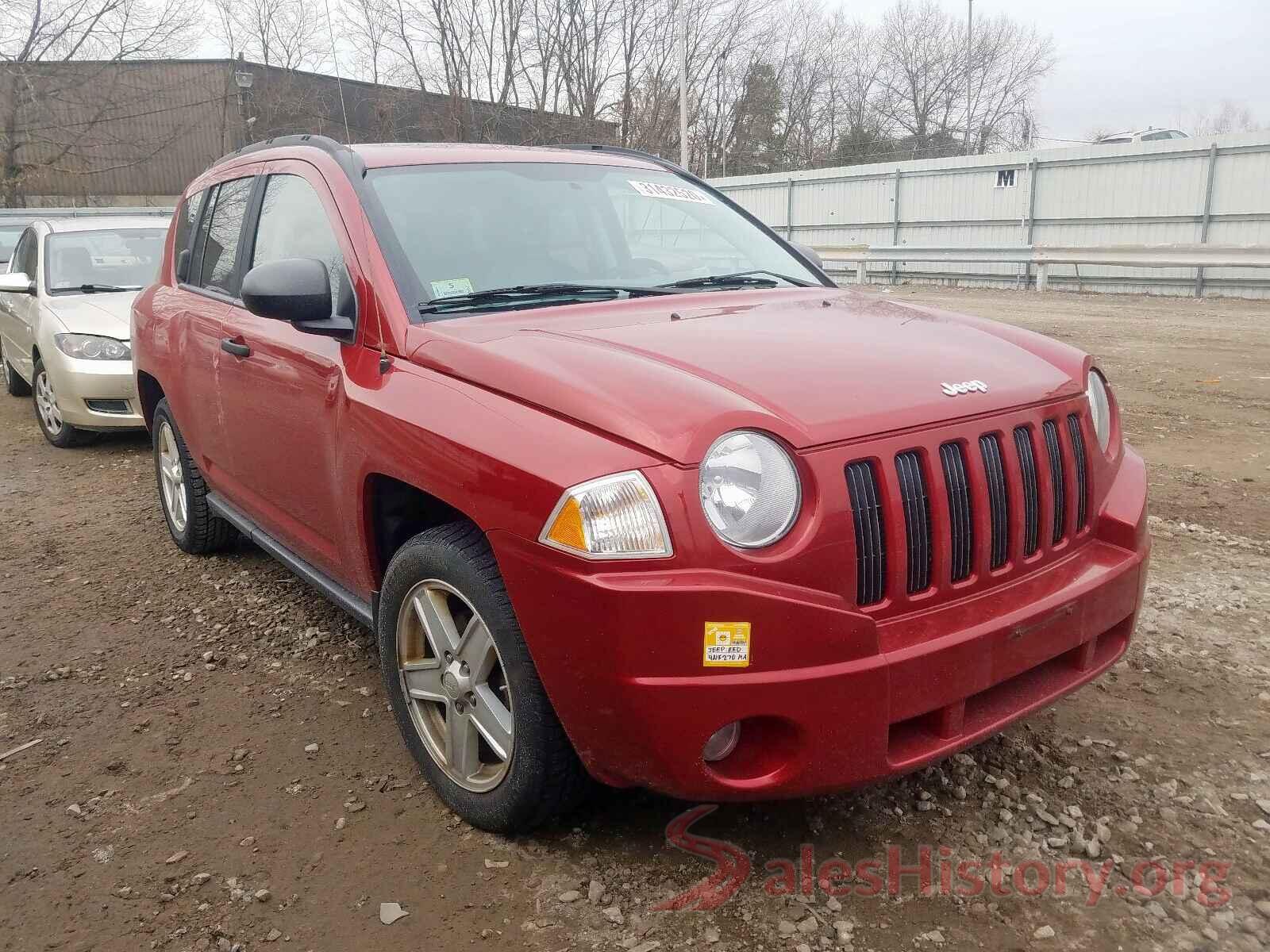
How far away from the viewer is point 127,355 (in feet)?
23.5

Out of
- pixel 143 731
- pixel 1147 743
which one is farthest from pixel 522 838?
pixel 1147 743

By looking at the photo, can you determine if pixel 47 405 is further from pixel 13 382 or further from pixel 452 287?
pixel 452 287

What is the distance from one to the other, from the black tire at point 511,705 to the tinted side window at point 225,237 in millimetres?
1922

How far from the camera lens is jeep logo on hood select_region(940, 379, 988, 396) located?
93.5 inches

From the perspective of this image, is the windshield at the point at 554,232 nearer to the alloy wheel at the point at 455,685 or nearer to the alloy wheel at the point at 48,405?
the alloy wheel at the point at 455,685

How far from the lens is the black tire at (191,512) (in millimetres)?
4703

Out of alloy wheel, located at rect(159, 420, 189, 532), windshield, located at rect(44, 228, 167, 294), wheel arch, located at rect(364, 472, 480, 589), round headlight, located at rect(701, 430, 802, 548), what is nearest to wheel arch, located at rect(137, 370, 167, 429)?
alloy wheel, located at rect(159, 420, 189, 532)

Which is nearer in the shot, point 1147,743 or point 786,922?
point 786,922

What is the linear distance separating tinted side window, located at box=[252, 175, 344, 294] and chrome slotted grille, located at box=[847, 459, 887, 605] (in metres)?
1.73

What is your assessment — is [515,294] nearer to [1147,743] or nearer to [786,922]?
[786,922]

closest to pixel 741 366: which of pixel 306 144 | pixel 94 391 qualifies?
pixel 306 144

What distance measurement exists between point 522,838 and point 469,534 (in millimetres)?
800

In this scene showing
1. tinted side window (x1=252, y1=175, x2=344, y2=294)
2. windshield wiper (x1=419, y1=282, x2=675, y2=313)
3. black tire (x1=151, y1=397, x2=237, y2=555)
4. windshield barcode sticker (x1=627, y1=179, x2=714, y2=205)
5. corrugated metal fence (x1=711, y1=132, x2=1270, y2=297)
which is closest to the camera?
windshield wiper (x1=419, y1=282, x2=675, y2=313)

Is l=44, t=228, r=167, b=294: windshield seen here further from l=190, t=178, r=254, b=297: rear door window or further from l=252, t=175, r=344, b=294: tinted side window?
l=252, t=175, r=344, b=294: tinted side window
